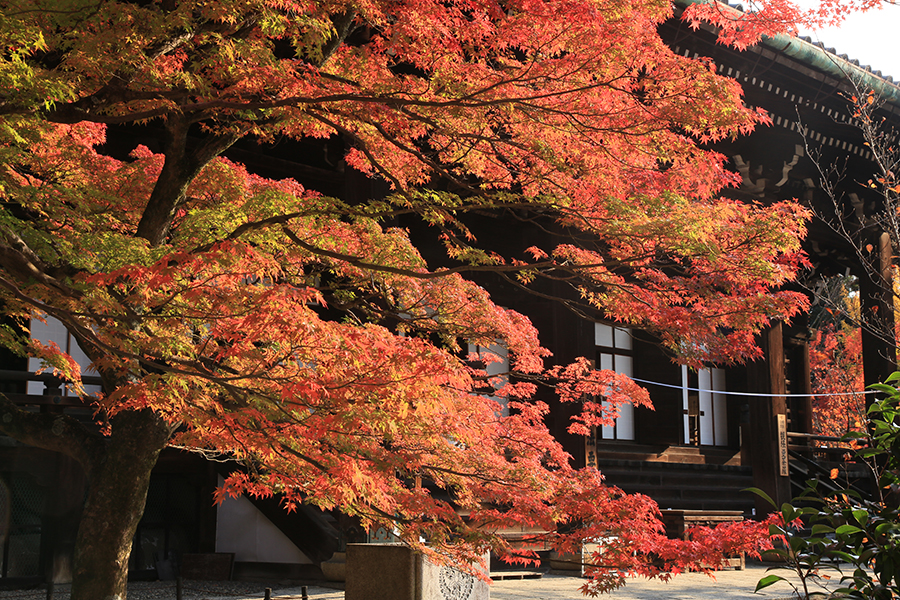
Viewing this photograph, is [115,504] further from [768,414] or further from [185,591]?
[768,414]

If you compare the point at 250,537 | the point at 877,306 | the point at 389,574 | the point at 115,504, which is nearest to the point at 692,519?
the point at 877,306

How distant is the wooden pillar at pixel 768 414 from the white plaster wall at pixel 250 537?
7.49 meters

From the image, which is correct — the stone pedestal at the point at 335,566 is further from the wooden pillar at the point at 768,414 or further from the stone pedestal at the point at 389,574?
the wooden pillar at the point at 768,414

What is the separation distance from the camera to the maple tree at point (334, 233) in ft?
13.9

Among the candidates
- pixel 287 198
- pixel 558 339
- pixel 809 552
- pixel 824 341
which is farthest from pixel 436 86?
pixel 824 341

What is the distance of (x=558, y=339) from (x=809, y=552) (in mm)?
8215

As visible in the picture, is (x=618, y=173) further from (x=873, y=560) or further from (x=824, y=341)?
(x=824, y=341)

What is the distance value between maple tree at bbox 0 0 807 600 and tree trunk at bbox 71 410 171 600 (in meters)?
0.02

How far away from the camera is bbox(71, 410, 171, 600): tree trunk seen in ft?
17.1

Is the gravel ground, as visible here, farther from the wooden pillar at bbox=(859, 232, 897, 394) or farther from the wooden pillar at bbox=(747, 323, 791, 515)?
the wooden pillar at bbox=(859, 232, 897, 394)

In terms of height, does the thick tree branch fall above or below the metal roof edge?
below

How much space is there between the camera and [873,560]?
261cm

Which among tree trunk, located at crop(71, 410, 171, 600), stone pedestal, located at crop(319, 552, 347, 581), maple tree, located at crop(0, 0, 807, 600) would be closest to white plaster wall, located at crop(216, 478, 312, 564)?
stone pedestal, located at crop(319, 552, 347, 581)

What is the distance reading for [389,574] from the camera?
635 centimetres
